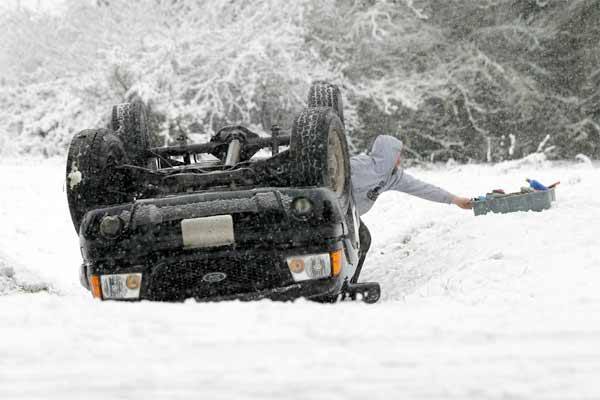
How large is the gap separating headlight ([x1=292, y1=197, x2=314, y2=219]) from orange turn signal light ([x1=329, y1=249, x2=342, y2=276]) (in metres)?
0.28

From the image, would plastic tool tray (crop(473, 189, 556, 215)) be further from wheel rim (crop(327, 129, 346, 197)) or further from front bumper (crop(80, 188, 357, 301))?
front bumper (crop(80, 188, 357, 301))

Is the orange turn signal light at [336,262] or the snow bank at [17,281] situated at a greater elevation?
the orange turn signal light at [336,262]

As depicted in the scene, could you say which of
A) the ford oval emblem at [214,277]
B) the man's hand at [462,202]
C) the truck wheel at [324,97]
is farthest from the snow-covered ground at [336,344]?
the truck wheel at [324,97]

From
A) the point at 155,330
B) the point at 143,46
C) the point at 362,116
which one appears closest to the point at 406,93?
the point at 362,116

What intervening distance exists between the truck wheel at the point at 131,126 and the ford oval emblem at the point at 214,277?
8.32 ft

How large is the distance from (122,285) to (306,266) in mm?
1097

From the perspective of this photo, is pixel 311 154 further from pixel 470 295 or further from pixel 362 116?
pixel 362 116

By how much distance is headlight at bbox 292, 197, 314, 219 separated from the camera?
4773 mm

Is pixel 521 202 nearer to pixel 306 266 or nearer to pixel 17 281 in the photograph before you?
pixel 306 266

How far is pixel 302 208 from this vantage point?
4.78 meters

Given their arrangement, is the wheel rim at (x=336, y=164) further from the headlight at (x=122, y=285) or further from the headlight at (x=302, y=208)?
the headlight at (x=122, y=285)

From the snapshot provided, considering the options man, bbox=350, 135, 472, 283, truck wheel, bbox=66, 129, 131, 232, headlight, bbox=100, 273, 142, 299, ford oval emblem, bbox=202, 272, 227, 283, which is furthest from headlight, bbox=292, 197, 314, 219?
man, bbox=350, 135, 472, 283

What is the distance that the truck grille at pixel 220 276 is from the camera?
4.76 metres

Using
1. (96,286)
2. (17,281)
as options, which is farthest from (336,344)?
(17,281)
